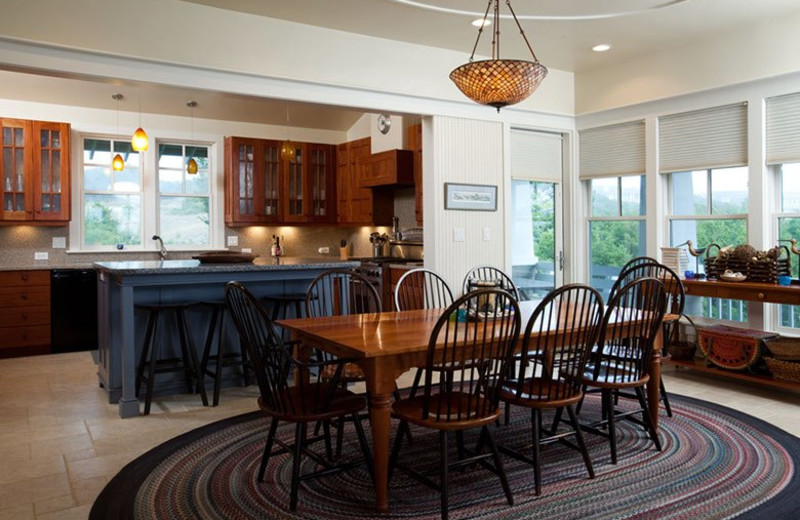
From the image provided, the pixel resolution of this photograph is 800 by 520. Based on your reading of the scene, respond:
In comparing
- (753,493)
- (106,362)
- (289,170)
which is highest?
(289,170)

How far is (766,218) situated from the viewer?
191 inches

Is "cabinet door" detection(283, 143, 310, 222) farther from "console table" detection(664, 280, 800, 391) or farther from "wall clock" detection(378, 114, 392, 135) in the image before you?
"console table" detection(664, 280, 800, 391)

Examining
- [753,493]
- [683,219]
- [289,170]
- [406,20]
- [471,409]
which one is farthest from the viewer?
[289,170]

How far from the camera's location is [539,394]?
2.72m

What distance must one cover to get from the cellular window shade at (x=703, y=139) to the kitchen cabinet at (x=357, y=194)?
327 cm

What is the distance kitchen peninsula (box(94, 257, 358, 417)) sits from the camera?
3941 mm

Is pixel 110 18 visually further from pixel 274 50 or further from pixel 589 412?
pixel 589 412

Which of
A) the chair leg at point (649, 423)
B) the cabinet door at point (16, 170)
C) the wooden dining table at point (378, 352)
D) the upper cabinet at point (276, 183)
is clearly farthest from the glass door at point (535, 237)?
the cabinet door at point (16, 170)

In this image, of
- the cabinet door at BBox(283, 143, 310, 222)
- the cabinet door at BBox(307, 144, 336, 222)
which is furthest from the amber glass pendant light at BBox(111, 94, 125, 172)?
the cabinet door at BBox(307, 144, 336, 222)

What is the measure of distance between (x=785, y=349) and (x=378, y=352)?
3329 millimetres

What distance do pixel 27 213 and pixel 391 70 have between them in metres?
3.97

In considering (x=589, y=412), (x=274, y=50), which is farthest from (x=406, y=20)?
(x=589, y=412)

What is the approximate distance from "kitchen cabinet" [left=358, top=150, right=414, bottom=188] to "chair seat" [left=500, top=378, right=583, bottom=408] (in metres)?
4.13

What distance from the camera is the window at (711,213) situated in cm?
512
